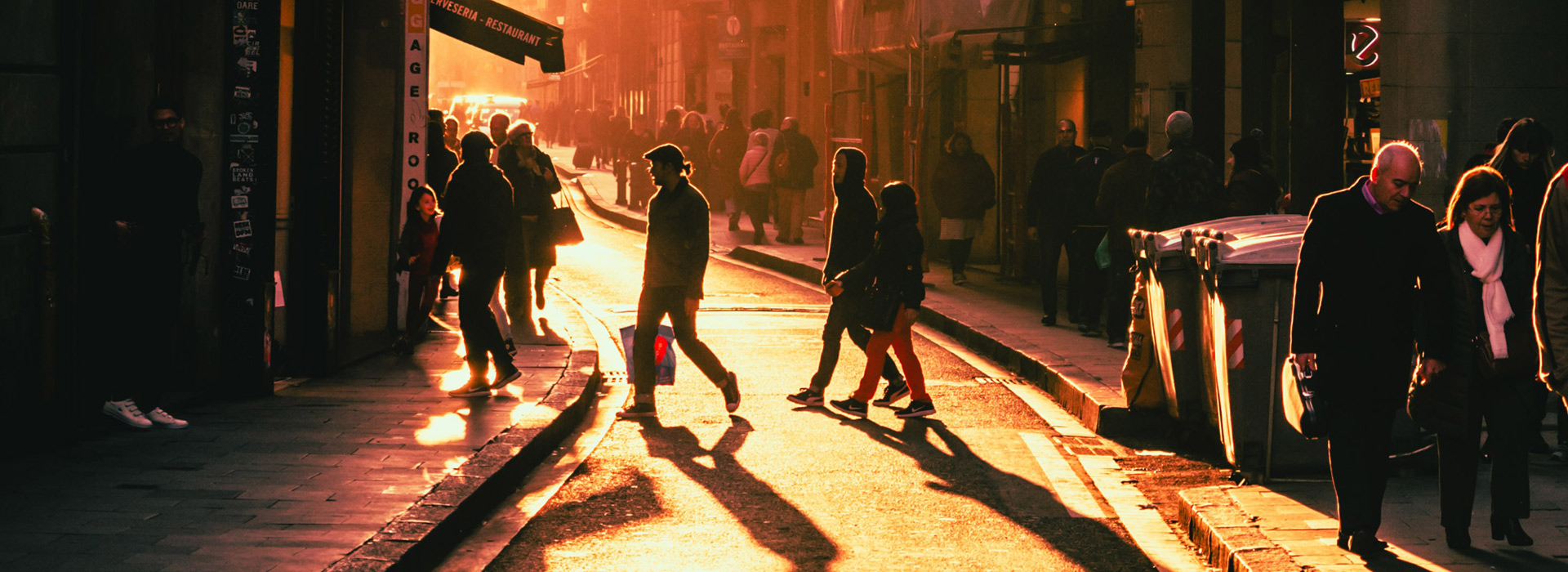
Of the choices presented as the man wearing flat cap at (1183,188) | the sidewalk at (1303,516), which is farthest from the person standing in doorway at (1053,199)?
the man wearing flat cap at (1183,188)

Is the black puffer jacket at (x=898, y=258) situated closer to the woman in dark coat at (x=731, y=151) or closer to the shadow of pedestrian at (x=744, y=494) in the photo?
the shadow of pedestrian at (x=744, y=494)

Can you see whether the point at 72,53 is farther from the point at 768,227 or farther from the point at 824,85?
the point at 824,85

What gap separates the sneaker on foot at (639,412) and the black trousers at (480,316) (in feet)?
2.57

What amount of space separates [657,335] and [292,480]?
3278 mm

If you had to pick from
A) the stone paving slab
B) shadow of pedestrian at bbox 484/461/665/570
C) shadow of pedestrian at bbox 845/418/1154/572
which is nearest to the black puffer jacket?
shadow of pedestrian at bbox 845/418/1154/572

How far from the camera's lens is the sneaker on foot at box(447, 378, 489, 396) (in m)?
10.1

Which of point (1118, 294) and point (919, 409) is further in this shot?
point (1118, 294)

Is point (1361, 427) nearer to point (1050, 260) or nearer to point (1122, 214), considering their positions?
point (1122, 214)

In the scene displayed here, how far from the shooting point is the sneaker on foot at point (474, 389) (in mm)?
10102

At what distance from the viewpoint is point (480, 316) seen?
10328 mm

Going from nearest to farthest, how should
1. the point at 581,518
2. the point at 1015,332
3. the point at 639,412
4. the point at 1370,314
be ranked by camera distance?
the point at 1370,314 < the point at 581,518 < the point at 639,412 < the point at 1015,332

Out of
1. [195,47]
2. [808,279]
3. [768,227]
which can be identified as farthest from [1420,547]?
[768,227]

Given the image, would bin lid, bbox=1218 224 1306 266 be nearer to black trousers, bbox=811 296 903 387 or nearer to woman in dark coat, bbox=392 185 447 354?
black trousers, bbox=811 296 903 387

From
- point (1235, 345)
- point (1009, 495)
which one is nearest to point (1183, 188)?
point (1235, 345)
